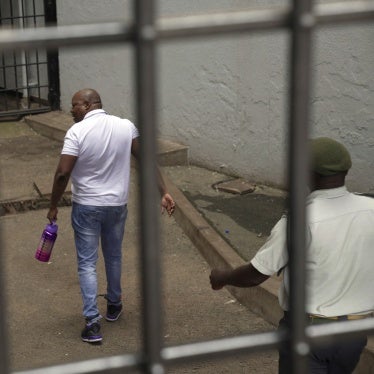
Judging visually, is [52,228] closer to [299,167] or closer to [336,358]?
[336,358]

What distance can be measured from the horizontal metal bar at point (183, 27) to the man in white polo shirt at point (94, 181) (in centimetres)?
376

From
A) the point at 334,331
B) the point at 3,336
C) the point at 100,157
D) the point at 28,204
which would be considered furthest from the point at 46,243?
the point at 3,336

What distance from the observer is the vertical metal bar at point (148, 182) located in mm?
1553

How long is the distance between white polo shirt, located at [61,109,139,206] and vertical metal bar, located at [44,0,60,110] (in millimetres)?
4891

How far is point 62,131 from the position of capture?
9.77 m

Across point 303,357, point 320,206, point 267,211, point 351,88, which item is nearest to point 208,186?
point 267,211

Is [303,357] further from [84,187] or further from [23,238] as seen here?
[23,238]

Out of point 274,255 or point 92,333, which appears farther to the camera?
point 92,333

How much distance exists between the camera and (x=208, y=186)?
27.0 feet

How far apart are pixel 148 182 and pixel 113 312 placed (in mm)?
4483

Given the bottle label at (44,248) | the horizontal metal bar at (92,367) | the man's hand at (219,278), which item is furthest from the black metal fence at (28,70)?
the horizontal metal bar at (92,367)

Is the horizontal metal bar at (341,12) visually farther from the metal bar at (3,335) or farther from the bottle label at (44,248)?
the bottle label at (44,248)

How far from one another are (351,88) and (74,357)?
309cm

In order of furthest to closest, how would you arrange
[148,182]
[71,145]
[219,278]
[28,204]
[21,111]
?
Result: 1. [21,111]
2. [28,204]
3. [71,145]
4. [219,278]
5. [148,182]
